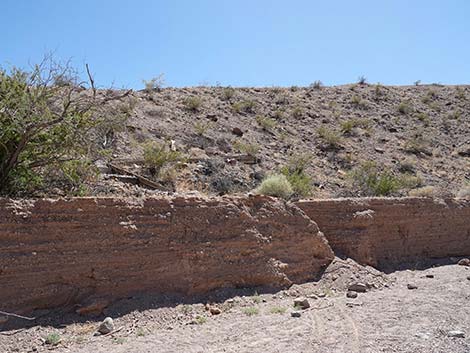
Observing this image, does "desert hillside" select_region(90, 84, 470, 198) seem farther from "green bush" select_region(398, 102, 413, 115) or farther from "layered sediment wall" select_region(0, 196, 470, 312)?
"layered sediment wall" select_region(0, 196, 470, 312)

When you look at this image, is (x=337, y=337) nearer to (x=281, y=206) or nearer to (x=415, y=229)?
(x=281, y=206)

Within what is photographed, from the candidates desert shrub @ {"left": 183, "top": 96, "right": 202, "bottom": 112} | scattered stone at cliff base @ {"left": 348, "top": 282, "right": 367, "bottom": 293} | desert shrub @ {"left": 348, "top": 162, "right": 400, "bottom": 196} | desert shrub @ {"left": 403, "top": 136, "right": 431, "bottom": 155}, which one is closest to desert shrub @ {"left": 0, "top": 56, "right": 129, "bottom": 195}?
scattered stone at cliff base @ {"left": 348, "top": 282, "right": 367, "bottom": 293}

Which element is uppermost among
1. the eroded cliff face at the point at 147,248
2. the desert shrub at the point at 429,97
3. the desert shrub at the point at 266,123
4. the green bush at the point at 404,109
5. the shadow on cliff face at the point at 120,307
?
the desert shrub at the point at 429,97

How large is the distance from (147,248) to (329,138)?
53.7ft

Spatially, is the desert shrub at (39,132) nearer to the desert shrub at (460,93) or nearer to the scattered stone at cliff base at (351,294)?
the scattered stone at cliff base at (351,294)

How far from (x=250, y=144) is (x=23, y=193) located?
13401 mm

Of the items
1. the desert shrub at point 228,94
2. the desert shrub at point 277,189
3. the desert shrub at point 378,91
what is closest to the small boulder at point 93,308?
the desert shrub at point 277,189

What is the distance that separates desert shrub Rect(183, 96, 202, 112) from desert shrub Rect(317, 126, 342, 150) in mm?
5674

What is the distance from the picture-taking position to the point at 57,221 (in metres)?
7.94

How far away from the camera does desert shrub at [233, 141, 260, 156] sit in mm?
20203

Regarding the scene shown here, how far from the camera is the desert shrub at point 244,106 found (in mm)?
25430

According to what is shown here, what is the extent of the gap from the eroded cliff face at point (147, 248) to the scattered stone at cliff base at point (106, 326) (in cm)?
62

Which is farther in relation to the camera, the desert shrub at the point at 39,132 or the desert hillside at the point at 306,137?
the desert hillside at the point at 306,137

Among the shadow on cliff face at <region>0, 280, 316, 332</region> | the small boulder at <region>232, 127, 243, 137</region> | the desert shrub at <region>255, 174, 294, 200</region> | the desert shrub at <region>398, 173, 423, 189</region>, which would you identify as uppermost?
the small boulder at <region>232, 127, 243, 137</region>
